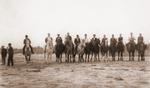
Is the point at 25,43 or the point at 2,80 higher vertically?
the point at 25,43

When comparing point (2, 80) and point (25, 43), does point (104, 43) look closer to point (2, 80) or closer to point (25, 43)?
point (25, 43)

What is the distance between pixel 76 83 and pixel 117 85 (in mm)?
1665

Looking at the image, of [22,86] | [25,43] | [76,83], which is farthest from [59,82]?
[25,43]

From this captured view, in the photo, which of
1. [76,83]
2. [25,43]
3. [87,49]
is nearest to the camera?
[76,83]

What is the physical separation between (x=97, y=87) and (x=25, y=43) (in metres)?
12.5

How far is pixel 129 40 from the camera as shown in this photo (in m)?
26.2

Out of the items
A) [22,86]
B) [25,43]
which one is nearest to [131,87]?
[22,86]

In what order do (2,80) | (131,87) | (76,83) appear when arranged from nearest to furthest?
(131,87) → (76,83) → (2,80)

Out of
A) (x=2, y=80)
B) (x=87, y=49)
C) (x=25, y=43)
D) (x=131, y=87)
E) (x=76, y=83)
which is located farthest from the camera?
(x=87, y=49)

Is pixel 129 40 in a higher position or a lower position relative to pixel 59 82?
higher

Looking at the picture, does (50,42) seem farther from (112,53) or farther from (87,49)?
(112,53)

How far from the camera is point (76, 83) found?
43.9ft

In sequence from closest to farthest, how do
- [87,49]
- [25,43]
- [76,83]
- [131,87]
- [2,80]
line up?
1. [131,87]
2. [76,83]
3. [2,80]
4. [25,43]
5. [87,49]

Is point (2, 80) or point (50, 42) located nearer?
point (2, 80)
